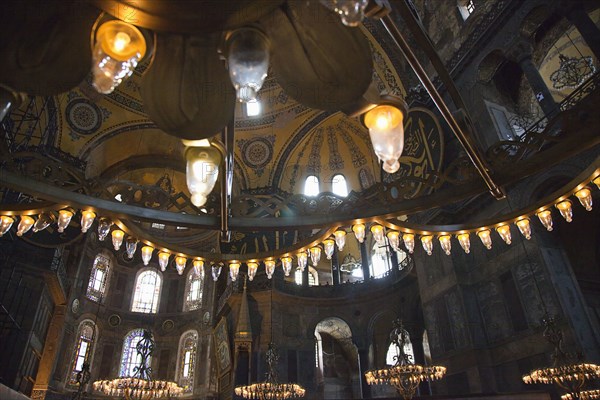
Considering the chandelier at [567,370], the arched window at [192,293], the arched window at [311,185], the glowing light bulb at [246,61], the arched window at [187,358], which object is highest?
the arched window at [311,185]

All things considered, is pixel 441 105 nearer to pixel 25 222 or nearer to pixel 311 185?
pixel 25 222

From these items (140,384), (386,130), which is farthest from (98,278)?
(386,130)

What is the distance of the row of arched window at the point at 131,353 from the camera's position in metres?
17.1

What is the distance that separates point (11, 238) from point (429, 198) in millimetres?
11539

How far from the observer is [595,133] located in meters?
3.61

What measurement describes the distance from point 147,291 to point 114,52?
67.4 feet

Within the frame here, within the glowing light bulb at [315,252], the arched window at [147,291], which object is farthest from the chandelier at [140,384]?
the arched window at [147,291]

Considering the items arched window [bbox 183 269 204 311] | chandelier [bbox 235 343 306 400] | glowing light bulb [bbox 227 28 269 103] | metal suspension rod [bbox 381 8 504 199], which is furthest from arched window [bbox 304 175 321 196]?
glowing light bulb [bbox 227 28 269 103]

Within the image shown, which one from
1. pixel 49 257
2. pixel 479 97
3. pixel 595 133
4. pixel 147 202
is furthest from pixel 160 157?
pixel 595 133

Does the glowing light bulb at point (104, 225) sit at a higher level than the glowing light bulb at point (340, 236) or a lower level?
lower

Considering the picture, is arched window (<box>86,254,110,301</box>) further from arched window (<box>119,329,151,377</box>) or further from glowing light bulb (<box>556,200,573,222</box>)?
glowing light bulb (<box>556,200,573,222</box>)

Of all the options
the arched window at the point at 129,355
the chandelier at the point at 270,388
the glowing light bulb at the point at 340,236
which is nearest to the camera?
the glowing light bulb at the point at 340,236

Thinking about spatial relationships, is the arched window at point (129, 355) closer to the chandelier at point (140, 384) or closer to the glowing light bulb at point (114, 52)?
the chandelier at point (140, 384)

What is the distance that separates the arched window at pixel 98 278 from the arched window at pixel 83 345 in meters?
1.31
